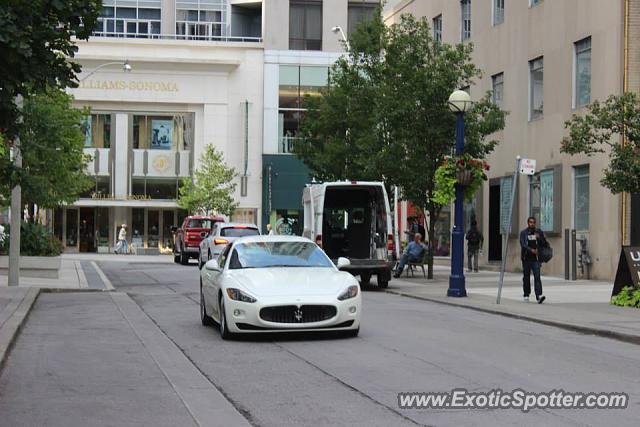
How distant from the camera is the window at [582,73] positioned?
29.4 meters

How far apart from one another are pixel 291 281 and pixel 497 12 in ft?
84.9

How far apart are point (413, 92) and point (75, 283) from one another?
35.8 feet

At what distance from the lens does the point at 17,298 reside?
19766 millimetres

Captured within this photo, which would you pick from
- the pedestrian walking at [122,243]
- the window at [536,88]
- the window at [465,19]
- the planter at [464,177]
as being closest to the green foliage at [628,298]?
the planter at [464,177]

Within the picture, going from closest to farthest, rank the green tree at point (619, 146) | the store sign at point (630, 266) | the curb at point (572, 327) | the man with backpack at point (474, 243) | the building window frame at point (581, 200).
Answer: the curb at point (572, 327) < the green tree at point (619, 146) < the store sign at point (630, 266) < the building window frame at point (581, 200) < the man with backpack at point (474, 243)

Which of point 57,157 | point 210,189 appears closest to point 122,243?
point 210,189

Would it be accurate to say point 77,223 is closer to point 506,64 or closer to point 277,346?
point 506,64

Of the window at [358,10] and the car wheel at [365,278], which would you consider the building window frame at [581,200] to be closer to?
the car wheel at [365,278]

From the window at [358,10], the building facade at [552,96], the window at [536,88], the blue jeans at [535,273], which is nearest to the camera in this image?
the blue jeans at [535,273]

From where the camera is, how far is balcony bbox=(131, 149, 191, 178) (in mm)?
61906

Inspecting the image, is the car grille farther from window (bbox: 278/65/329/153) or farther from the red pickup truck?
window (bbox: 278/65/329/153)

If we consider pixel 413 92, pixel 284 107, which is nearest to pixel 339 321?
pixel 413 92

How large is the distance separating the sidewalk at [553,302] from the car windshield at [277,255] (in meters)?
4.48

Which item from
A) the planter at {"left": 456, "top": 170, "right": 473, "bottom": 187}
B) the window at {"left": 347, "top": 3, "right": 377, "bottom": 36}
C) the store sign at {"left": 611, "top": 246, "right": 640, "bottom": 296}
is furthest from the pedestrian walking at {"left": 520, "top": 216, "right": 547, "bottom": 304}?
the window at {"left": 347, "top": 3, "right": 377, "bottom": 36}
